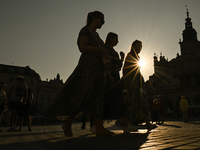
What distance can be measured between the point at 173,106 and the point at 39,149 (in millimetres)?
44847

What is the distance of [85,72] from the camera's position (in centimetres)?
347

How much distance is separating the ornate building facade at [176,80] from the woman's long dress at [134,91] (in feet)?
131

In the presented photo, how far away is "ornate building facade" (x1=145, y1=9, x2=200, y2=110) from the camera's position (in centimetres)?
4280

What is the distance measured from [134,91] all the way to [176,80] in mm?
44170

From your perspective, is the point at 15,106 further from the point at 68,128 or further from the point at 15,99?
the point at 68,128

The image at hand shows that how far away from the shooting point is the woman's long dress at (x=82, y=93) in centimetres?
336

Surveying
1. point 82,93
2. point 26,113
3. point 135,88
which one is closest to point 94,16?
point 82,93

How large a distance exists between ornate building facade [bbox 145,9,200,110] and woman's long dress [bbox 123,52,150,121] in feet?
131

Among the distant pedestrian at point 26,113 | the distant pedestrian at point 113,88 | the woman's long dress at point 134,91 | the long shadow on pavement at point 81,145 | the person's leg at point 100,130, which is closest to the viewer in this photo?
the long shadow on pavement at point 81,145

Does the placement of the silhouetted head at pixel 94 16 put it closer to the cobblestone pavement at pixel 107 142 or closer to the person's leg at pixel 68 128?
the person's leg at pixel 68 128

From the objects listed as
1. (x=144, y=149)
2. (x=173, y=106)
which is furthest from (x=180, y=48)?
(x=144, y=149)

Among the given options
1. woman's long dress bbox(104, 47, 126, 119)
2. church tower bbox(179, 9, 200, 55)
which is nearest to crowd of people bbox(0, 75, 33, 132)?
woman's long dress bbox(104, 47, 126, 119)

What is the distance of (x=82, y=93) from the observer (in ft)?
11.0

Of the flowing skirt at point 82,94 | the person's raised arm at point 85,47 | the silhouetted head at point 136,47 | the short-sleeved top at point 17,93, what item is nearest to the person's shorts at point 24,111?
the short-sleeved top at point 17,93
